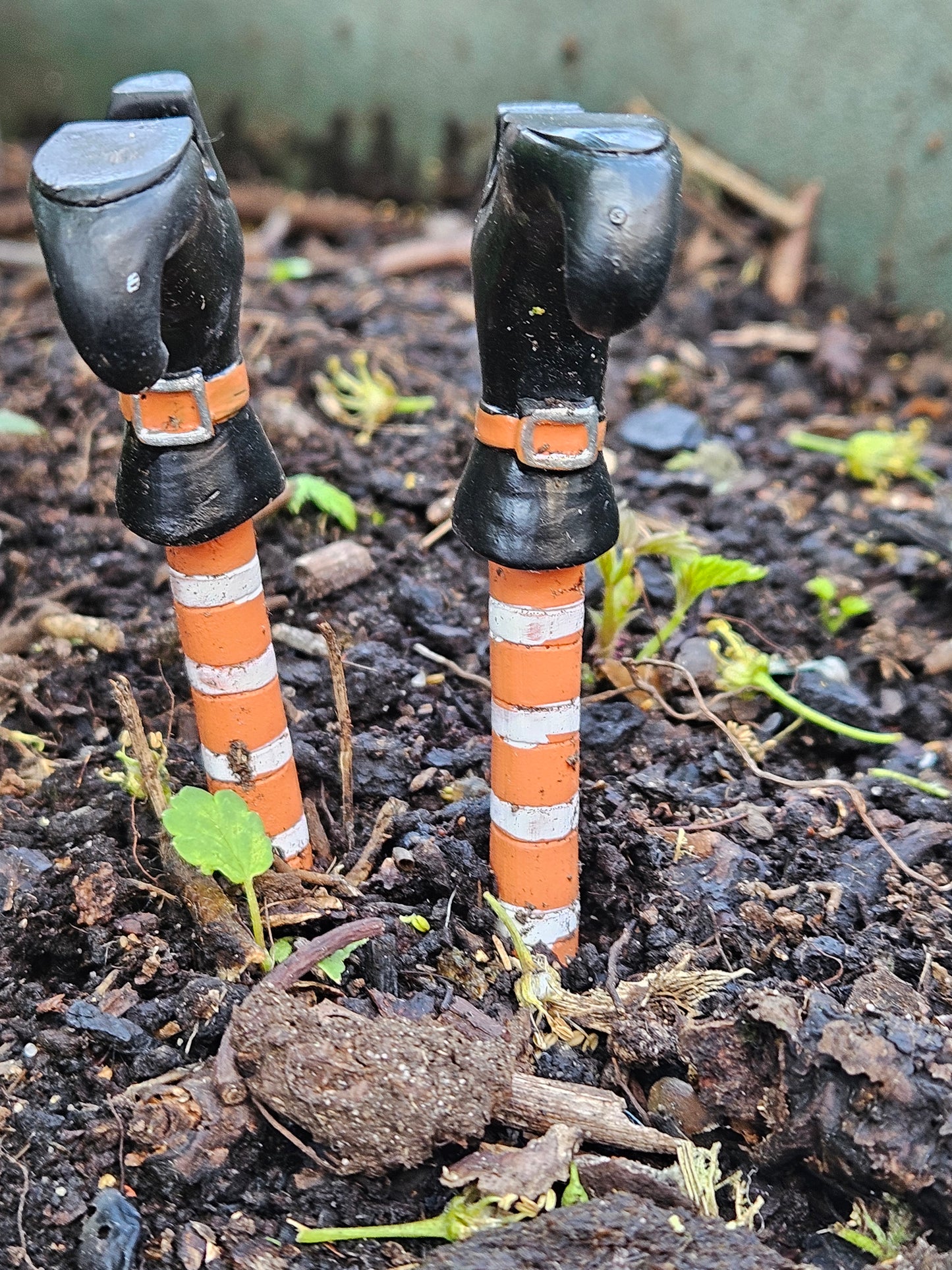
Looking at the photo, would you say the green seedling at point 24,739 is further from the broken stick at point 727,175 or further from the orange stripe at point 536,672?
the broken stick at point 727,175

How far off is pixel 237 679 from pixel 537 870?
0.46m

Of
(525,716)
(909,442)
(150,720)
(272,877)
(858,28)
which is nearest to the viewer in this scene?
(525,716)

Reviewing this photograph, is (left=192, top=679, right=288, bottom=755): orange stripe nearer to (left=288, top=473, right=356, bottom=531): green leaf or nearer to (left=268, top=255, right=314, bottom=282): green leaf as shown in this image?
(left=288, top=473, right=356, bottom=531): green leaf

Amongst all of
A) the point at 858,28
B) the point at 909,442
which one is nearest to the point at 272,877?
the point at 909,442

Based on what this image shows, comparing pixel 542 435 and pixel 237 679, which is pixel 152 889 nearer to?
pixel 237 679

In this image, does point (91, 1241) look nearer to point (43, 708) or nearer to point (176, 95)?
point (43, 708)

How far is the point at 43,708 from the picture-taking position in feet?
6.28

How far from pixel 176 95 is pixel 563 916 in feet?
3.58

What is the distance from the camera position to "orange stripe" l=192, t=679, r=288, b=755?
1500mm

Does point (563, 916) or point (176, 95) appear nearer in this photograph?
point (176, 95)

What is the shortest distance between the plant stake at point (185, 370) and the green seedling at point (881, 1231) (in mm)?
819

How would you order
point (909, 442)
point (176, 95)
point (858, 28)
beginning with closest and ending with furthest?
point (176, 95) → point (909, 442) → point (858, 28)

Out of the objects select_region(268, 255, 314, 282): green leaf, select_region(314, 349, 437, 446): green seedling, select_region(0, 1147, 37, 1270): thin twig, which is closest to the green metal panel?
select_region(268, 255, 314, 282): green leaf

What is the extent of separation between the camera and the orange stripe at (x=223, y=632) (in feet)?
4.72
